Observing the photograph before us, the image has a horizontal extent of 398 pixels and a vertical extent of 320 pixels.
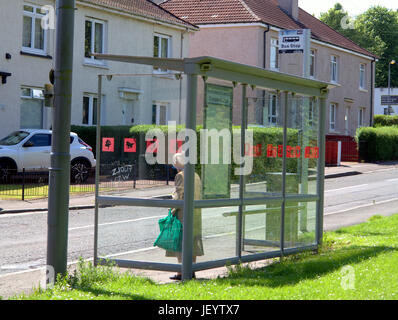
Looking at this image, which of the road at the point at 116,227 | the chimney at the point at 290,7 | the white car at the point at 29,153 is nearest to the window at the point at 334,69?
the chimney at the point at 290,7

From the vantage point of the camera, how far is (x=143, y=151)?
845 cm

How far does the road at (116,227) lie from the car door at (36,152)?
5.37 m

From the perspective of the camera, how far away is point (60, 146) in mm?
7020

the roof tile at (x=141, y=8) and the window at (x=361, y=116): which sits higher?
the roof tile at (x=141, y=8)

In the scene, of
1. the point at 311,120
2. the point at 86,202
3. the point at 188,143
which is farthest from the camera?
the point at 86,202

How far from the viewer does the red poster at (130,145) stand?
8.48 m

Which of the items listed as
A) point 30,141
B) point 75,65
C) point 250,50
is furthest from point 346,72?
point 30,141

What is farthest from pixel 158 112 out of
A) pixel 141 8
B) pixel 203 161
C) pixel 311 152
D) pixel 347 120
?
pixel 347 120

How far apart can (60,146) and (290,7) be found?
38.8 metres

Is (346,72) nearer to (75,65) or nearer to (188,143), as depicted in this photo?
(75,65)

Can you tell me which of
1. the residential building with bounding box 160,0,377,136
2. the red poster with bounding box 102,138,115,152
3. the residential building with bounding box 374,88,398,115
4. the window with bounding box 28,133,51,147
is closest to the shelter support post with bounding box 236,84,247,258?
the red poster with bounding box 102,138,115,152

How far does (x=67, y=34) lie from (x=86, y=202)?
11521mm

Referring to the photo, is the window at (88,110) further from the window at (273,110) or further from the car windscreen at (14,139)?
the window at (273,110)

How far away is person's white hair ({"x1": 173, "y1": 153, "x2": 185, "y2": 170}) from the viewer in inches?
316
